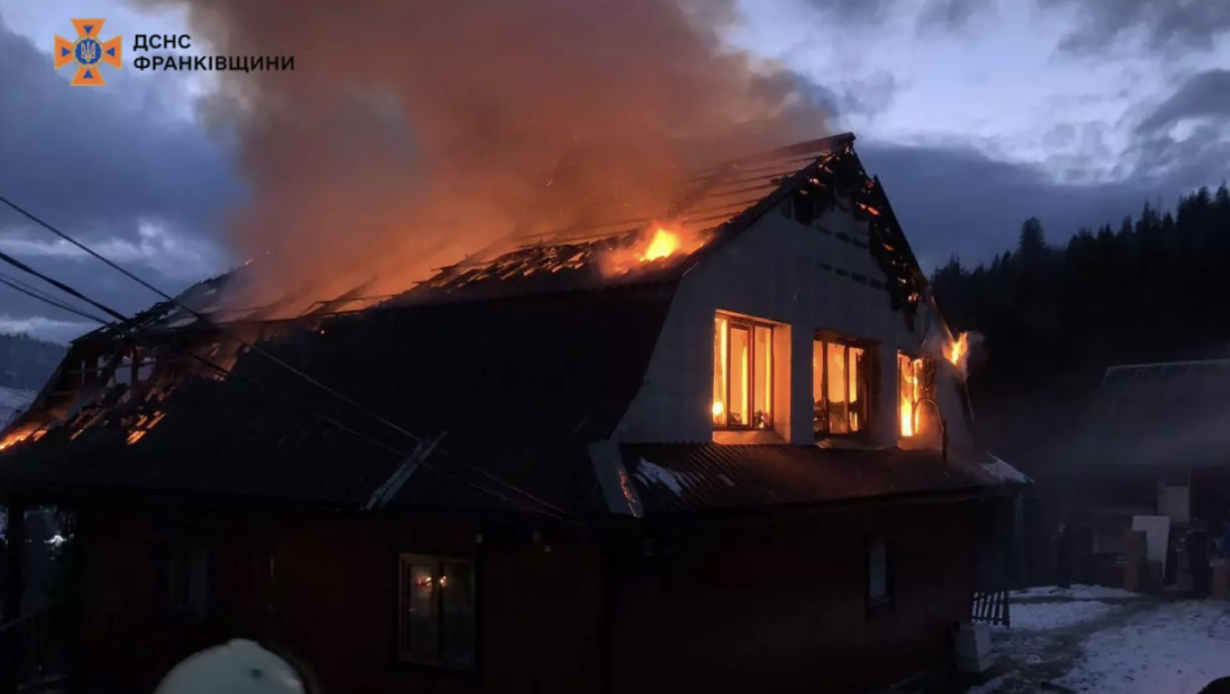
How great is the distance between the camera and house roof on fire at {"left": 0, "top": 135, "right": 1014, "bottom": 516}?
8266mm

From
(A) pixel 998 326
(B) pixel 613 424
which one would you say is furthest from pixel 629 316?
(A) pixel 998 326

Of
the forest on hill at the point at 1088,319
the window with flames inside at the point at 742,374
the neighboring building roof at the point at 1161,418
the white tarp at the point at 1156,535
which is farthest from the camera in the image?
the forest on hill at the point at 1088,319

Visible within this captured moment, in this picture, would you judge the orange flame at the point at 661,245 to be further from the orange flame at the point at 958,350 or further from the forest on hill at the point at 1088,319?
the forest on hill at the point at 1088,319

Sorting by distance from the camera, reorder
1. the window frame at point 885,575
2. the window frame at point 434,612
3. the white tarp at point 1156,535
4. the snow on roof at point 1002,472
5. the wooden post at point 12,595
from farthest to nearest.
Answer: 1. the white tarp at point 1156,535
2. the snow on roof at point 1002,472
3. the wooden post at point 12,595
4. the window frame at point 885,575
5. the window frame at point 434,612

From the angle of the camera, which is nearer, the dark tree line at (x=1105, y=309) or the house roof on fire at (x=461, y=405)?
the house roof on fire at (x=461, y=405)

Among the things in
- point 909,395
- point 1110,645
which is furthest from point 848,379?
point 1110,645

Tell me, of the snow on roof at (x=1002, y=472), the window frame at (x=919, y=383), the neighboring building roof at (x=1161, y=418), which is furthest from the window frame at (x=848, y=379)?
the neighboring building roof at (x=1161, y=418)

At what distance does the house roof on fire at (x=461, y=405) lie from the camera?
325 inches

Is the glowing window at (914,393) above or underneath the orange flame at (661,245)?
underneath

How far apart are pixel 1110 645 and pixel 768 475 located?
9344 mm

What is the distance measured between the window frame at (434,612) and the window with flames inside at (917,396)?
25.0 feet

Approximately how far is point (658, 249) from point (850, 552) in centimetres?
438

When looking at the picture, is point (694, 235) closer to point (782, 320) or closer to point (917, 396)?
point (782, 320)

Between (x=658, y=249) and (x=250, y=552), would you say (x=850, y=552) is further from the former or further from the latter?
(x=250, y=552)
